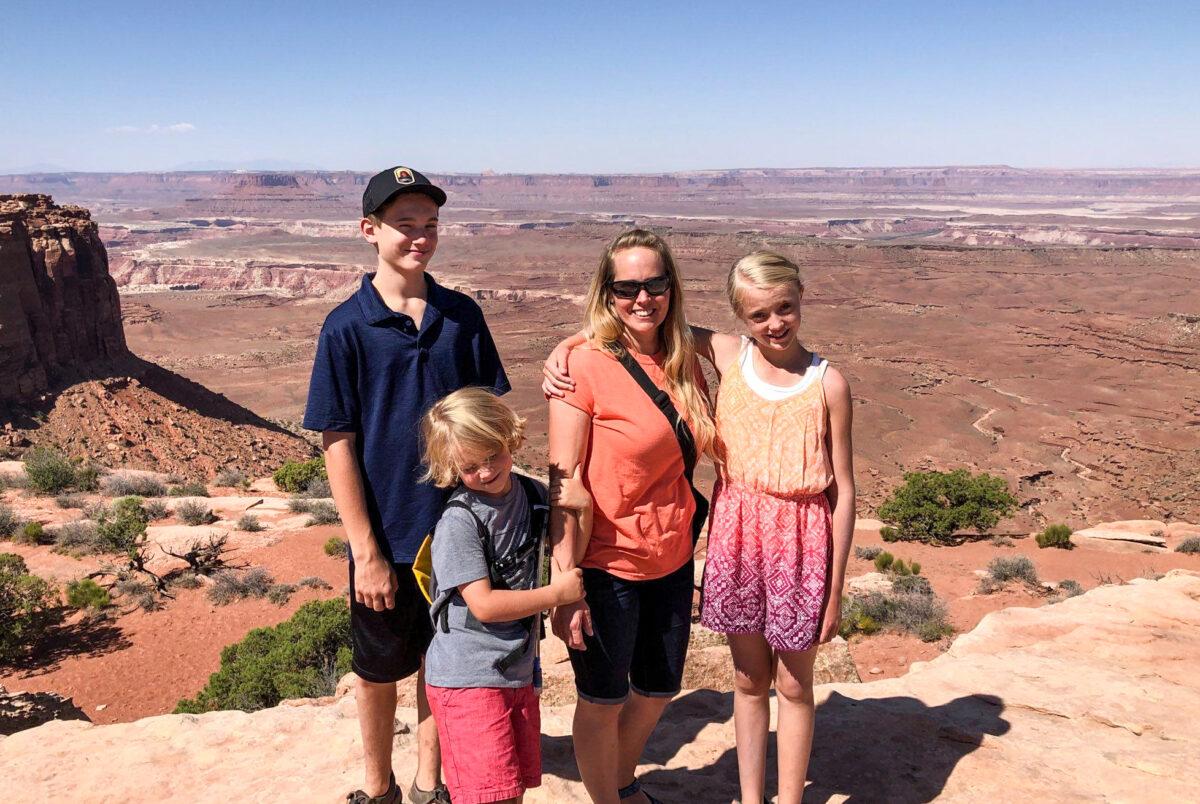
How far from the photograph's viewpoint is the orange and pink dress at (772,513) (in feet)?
8.23

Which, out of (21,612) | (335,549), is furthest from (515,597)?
(335,549)

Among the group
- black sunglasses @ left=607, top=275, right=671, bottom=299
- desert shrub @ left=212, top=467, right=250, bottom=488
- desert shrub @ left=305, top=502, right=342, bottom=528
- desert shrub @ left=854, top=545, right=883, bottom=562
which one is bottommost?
desert shrub @ left=212, top=467, right=250, bottom=488

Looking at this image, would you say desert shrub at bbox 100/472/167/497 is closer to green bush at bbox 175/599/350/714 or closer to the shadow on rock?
the shadow on rock

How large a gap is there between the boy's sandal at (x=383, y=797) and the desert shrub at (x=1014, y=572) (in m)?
9.39

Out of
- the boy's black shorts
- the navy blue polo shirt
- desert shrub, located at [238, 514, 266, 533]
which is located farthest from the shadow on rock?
the navy blue polo shirt

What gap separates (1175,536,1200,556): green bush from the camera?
11234mm

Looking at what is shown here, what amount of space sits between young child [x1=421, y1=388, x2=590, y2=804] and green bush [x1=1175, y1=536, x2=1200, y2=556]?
41.8 feet

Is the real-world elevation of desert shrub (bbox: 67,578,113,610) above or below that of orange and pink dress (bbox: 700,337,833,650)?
below

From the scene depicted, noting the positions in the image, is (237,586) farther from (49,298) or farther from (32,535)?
(49,298)

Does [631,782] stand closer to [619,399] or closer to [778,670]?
[778,670]

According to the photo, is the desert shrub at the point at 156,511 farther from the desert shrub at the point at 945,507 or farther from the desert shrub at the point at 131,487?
the desert shrub at the point at 945,507

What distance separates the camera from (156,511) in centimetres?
1288

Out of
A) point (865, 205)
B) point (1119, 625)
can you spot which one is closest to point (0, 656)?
point (1119, 625)

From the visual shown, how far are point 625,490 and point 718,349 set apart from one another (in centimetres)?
71
